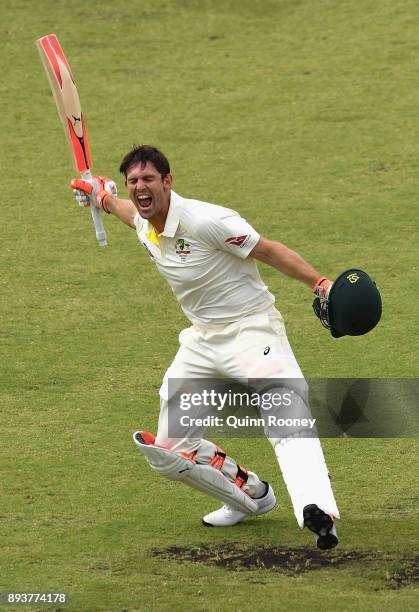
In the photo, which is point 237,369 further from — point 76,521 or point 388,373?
point 388,373

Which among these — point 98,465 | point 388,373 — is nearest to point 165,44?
point 388,373

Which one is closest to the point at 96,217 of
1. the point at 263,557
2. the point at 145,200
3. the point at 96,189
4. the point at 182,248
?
the point at 96,189

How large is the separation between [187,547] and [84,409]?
6.68 feet

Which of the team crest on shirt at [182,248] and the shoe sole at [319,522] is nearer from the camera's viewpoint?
the shoe sole at [319,522]

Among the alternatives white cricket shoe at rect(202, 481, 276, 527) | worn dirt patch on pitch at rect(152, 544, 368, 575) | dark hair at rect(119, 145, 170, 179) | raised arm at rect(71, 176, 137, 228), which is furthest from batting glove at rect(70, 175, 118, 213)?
worn dirt patch on pitch at rect(152, 544, 368, 575)

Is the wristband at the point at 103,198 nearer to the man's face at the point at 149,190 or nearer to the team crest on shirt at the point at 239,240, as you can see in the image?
the man's face at the point at 149,190

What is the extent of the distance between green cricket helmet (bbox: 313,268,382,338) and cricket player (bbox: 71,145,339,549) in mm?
67

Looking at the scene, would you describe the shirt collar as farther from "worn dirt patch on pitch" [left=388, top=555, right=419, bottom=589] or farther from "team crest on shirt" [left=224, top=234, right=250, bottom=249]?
"worn dirt patch on pitch" [left=388, top=555, right=419, bottom=589]

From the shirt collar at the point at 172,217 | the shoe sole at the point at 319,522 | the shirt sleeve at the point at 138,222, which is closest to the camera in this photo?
the shoe sole at the point at 319,522

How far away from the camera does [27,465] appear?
26.7 ft

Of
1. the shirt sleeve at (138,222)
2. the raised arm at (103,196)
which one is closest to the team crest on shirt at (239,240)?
the shirt sleeve at (138,222)

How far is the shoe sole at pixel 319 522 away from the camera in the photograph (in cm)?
638

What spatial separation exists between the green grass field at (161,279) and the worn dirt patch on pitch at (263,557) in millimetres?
18

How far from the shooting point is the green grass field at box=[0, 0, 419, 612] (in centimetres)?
691
